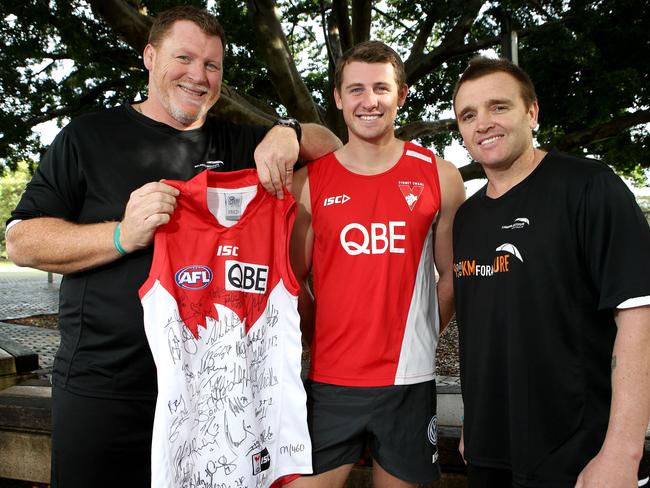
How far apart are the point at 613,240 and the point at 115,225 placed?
187cm

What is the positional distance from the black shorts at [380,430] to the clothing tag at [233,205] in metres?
0.91

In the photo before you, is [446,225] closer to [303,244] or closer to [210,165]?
[303,244]

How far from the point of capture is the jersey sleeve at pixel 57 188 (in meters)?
2.40

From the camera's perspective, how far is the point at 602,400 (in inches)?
77.9

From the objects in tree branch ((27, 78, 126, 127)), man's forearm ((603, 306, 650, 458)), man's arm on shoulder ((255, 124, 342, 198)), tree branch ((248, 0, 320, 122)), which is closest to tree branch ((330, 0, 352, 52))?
tree branch ((248, 0, 320, 122))

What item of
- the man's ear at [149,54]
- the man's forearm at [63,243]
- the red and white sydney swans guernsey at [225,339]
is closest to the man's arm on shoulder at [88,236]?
the man's forearm at [63,243]

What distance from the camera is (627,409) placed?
71.7 inches

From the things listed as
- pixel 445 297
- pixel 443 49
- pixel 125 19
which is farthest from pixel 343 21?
pixel 445 297

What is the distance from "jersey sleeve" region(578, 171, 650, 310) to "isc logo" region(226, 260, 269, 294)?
1.29 meters

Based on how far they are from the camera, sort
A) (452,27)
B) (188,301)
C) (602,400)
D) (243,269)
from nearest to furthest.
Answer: (602,400) < (188,301) < (243,269) < (452,27)

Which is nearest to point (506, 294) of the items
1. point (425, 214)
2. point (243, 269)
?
point (425, 214)

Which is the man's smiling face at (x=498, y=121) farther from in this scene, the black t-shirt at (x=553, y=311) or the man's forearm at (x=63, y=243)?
the man's forearm at (x=63, y=243)

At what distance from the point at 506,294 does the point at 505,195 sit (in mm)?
409

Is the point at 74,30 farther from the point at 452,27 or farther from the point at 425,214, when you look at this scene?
the point at 425,214
